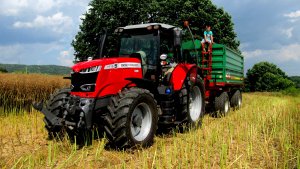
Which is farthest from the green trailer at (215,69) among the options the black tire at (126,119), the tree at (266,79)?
the tree at (266,79)

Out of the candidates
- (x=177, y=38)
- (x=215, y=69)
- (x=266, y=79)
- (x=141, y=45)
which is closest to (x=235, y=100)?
(x=215, y=69)

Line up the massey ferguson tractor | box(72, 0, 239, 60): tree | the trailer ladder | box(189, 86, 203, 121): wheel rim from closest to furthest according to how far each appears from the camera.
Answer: the massey ferguson tractor < box(189, 86, 203, 121): wheel rim < the trailer ladder < box(72, 0, 239, 60): tree

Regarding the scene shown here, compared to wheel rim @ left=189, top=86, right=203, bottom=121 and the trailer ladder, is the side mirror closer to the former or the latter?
wheel rim @ left=189, top=86, right=203, bottom=121

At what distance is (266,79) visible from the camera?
42812mm

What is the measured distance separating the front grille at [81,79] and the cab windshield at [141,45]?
152 cm

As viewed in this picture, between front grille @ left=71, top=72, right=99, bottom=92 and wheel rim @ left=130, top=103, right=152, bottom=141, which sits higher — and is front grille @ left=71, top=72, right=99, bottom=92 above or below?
above

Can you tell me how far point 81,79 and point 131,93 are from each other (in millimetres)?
1071

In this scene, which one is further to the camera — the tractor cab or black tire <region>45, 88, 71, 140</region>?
the tractor cab

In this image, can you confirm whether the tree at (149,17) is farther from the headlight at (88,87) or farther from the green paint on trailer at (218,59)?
the headlight at (88,87)

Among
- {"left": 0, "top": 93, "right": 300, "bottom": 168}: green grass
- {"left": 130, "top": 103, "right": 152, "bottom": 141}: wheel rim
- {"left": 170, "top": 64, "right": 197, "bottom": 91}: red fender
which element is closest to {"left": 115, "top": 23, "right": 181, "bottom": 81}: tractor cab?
{"left": 170, "top": 64, "right": 197, "bottom": 91}: red fender

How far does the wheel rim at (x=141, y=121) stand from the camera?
239 inches

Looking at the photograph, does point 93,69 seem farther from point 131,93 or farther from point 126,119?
point 126,119

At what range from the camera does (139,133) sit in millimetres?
6219

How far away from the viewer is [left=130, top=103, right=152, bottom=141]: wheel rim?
606cm
